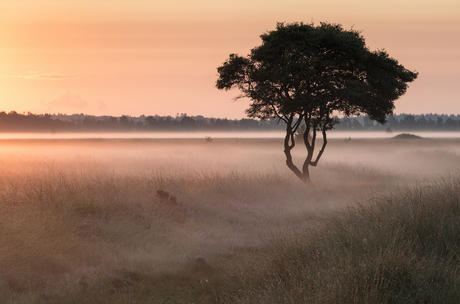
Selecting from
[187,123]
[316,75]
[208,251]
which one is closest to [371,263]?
[208,251]

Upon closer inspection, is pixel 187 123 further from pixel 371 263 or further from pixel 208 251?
pixel 371 263

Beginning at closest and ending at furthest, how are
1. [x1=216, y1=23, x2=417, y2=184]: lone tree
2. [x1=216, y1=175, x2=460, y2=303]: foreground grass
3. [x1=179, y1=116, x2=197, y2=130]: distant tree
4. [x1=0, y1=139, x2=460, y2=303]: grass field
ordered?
[x1=216, y1=175, x2=460, y2=303]: foreground grass, [x1=0, y1=139, x2=460, y2=303]: grass field, [x1=216, y1=23, x2=417, y2=184]: lone tree, [x1=179, y1=116, x2=197, y2=130]: distant tree

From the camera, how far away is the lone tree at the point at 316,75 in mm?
19953

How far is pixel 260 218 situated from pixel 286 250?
7454mm

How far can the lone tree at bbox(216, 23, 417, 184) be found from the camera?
20.0 metres

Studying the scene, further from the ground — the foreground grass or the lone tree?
the lone tree

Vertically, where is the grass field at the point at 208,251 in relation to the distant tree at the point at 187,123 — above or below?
below

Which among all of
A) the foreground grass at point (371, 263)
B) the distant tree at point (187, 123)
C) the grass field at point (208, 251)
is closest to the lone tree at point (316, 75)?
the grass field at point (208, 251)

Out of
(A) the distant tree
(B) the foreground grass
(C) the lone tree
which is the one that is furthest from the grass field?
(A) the distant tree

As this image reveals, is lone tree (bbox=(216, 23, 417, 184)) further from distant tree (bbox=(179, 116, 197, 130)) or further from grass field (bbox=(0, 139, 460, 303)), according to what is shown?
distant tree (bbox=(179, 116, 197, 130))

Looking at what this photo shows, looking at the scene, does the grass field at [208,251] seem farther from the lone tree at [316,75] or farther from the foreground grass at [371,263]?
the lone tree at [316,75]

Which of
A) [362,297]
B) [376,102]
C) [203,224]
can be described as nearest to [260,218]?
[203,224]

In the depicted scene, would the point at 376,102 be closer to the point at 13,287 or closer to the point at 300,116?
the point at 300,116

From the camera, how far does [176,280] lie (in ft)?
Result: 29.1
